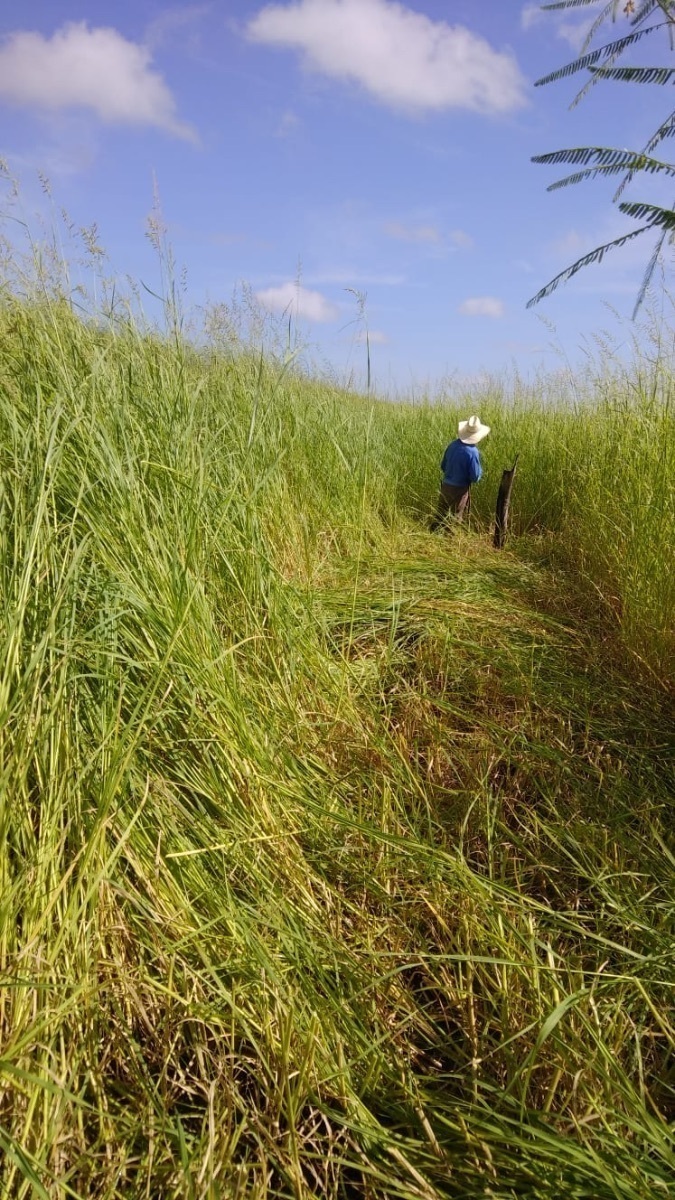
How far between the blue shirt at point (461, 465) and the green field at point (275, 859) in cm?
217

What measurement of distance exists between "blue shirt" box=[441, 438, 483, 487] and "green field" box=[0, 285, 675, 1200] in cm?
217

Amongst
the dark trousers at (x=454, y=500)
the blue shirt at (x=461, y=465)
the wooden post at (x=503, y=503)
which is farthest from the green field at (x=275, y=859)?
the dark trousers at (x=454, y=500)

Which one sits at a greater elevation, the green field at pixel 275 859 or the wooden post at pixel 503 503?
the wooden post at pixel 503 503

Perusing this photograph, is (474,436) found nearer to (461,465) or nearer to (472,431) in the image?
(472,431)

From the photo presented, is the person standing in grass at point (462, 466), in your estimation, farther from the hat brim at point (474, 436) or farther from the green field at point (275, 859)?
the green field at point (275, 859)

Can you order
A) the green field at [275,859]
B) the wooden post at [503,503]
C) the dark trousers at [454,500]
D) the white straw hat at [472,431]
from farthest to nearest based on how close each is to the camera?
the dark trousers at [454,500] → the white straw hat at [472,431] → the wooden post at [503,503] → the green field at [275,859]

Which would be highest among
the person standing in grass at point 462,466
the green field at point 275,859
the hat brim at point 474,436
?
the hat brim at point 474,436

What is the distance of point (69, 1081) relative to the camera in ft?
3.22

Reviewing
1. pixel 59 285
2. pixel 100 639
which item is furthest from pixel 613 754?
pixel 59 285

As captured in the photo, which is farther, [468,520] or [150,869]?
[468,520]

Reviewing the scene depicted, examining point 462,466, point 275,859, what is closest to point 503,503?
point 462,466

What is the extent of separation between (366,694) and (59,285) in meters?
1.62

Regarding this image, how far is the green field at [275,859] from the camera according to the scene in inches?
38.7

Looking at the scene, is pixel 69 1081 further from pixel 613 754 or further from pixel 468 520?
pixel 468 520
